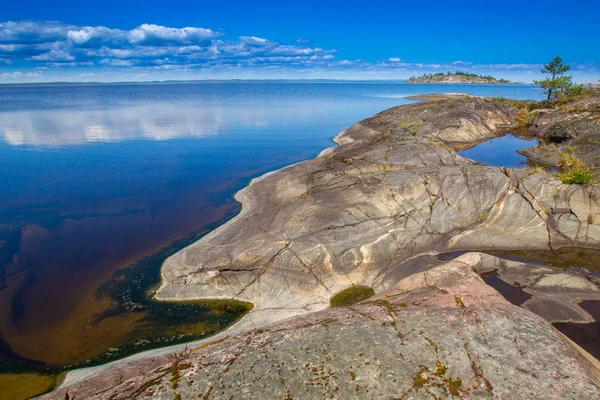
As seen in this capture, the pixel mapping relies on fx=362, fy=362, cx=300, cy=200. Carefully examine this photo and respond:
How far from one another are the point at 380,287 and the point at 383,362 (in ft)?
26.6

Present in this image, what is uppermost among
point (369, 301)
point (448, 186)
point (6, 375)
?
point (448, 186)

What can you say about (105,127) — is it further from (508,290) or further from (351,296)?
(508,290)

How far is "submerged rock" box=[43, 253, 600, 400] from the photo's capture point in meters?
10.1

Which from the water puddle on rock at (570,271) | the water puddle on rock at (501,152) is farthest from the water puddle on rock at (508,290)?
the water puddle on rock at (501,152)

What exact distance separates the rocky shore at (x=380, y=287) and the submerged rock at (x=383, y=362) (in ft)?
0.16

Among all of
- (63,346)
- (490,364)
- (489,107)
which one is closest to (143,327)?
(63,346)

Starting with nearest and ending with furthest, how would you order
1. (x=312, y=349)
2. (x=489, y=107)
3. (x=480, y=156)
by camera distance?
(x=312, y=349) → (x=480, y=156) → (x=489, y=107)

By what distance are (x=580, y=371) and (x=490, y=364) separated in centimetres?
255

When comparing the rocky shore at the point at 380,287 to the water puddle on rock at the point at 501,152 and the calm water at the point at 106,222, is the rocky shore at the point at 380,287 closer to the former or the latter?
the calm water at the point at 106,222

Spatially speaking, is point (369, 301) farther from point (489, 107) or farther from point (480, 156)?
point (489, 107)

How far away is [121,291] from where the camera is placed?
20297 mm

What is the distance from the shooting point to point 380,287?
1880cm

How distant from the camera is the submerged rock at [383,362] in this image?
10062 mm

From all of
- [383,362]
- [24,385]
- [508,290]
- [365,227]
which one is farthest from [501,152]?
[24,385]
